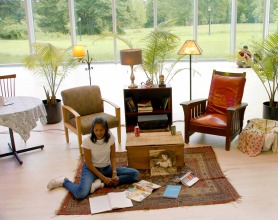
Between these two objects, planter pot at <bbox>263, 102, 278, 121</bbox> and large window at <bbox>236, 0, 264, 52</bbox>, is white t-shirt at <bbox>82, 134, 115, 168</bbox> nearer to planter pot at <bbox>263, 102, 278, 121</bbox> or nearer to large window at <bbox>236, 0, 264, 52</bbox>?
planter pot at <bbox>263, 102, 278, 121</bbox>

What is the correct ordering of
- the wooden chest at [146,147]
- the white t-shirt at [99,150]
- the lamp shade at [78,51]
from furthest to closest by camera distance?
1. the lamp shade at [78,51]
2. the wooden chest at [146,147]
3. the white t-shirt at [99,150]

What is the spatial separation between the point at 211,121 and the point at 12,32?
8.77 m

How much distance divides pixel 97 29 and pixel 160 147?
8246 millimetres

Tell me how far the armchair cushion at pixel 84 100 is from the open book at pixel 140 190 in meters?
1.48

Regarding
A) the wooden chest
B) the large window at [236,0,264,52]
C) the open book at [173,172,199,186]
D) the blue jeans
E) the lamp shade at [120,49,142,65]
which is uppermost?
the large window at [236,0,264,52]

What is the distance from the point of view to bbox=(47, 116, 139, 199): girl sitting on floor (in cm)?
333

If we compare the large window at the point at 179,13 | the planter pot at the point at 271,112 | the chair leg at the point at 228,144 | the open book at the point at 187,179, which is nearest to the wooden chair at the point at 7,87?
the open book at the point at 187,179

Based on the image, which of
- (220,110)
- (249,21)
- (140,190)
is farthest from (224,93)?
(249,21)

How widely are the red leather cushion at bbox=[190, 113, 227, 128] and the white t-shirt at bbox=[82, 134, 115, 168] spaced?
1.34 m

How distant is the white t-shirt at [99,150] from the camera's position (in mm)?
3389

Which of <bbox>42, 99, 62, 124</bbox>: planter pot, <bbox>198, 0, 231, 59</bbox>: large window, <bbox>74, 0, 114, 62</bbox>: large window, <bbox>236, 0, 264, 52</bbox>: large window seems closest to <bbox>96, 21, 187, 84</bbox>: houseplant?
<bbox>42, 99, 62, 124</bbox>: planter pot

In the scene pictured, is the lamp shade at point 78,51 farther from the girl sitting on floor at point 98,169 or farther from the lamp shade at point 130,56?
the girl sitting on floor at point 98,169

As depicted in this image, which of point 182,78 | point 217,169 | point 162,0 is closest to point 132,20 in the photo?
point 162,0

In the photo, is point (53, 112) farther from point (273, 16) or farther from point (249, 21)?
point (273, 16)
